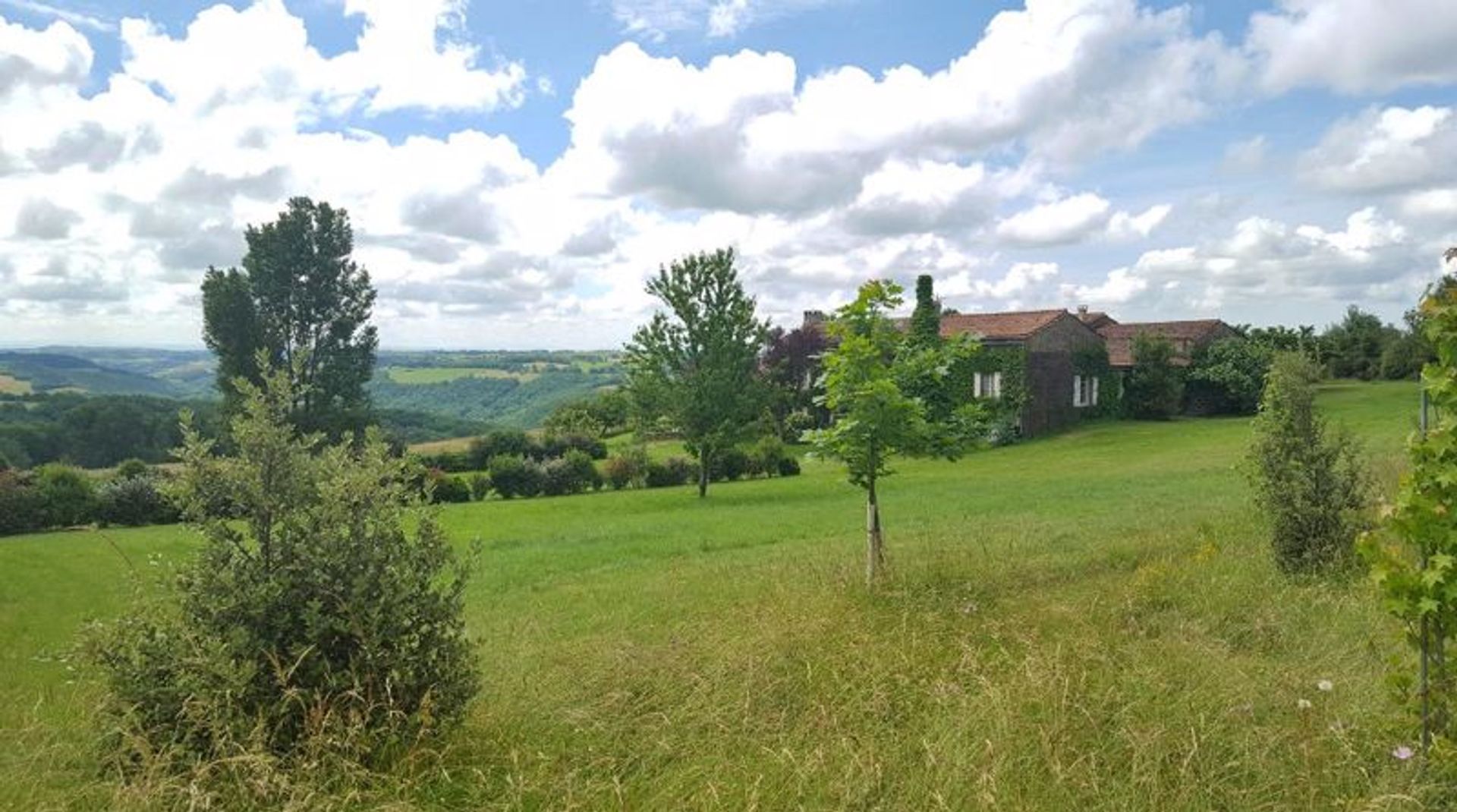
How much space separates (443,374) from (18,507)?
96.5 m

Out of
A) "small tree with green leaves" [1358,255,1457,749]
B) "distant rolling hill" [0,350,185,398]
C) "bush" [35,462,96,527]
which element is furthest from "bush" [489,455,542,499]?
"distant rolling hill" [0,350,185,398]

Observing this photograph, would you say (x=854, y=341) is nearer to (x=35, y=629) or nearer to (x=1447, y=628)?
(x=1447, y=628)

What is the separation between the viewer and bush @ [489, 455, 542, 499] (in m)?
33.3

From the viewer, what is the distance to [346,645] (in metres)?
4.55

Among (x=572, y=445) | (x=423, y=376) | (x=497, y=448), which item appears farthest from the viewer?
(x=423, y=376)

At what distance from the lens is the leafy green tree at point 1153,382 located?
4666 centimetres

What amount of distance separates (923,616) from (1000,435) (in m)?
37.6

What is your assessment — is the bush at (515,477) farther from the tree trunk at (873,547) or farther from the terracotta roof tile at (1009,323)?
the tree trunk at (873,547)

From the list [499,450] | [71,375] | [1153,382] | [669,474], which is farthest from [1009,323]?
[71,375]

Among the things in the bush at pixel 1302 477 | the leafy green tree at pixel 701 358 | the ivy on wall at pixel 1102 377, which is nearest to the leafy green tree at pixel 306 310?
the leafy green tree at pixel 701 358

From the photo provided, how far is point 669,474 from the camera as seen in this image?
3631 centimetres

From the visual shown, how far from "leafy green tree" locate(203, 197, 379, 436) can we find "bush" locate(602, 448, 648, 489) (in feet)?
54.0

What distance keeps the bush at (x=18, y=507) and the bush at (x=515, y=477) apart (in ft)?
43.7

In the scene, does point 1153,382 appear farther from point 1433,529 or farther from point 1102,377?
point 1433,529
